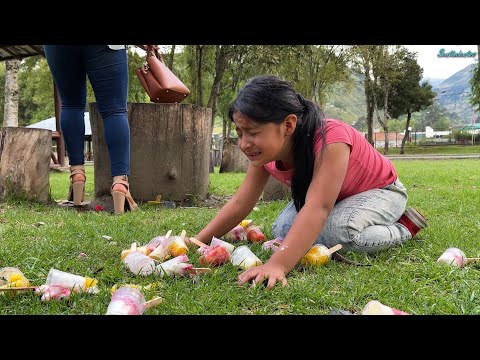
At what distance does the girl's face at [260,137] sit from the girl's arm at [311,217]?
0.22 m

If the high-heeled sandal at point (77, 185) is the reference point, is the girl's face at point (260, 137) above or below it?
above

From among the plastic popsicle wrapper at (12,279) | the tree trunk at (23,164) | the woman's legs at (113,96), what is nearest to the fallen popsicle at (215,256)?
the plastic popsicle wrapper at (12,279)

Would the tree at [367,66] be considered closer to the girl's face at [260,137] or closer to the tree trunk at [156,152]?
the tree trunk at [156,152]

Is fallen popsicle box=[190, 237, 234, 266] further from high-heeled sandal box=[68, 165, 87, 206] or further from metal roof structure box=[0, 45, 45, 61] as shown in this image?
metal roof structure box=[0, 45, 45, 61]

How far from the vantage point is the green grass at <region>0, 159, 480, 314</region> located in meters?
1.77

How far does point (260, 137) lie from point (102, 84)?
219cm

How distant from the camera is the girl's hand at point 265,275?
198 cm

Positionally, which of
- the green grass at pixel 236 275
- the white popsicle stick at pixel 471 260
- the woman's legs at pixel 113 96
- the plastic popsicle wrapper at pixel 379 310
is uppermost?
the woman's legs at pixel 113 96

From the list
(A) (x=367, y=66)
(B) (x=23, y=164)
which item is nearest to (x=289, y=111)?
(B) (x=23, y=164)

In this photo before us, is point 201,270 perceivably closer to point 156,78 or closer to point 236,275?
point 236,275

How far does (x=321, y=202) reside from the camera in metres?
2.23

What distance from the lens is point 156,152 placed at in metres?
4.87

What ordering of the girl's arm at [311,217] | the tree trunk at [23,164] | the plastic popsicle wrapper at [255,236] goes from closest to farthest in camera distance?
the girl's arm at [311,217]
the plastic popsicle wrapper at [255,236]
the tree trunk at [23,164]
